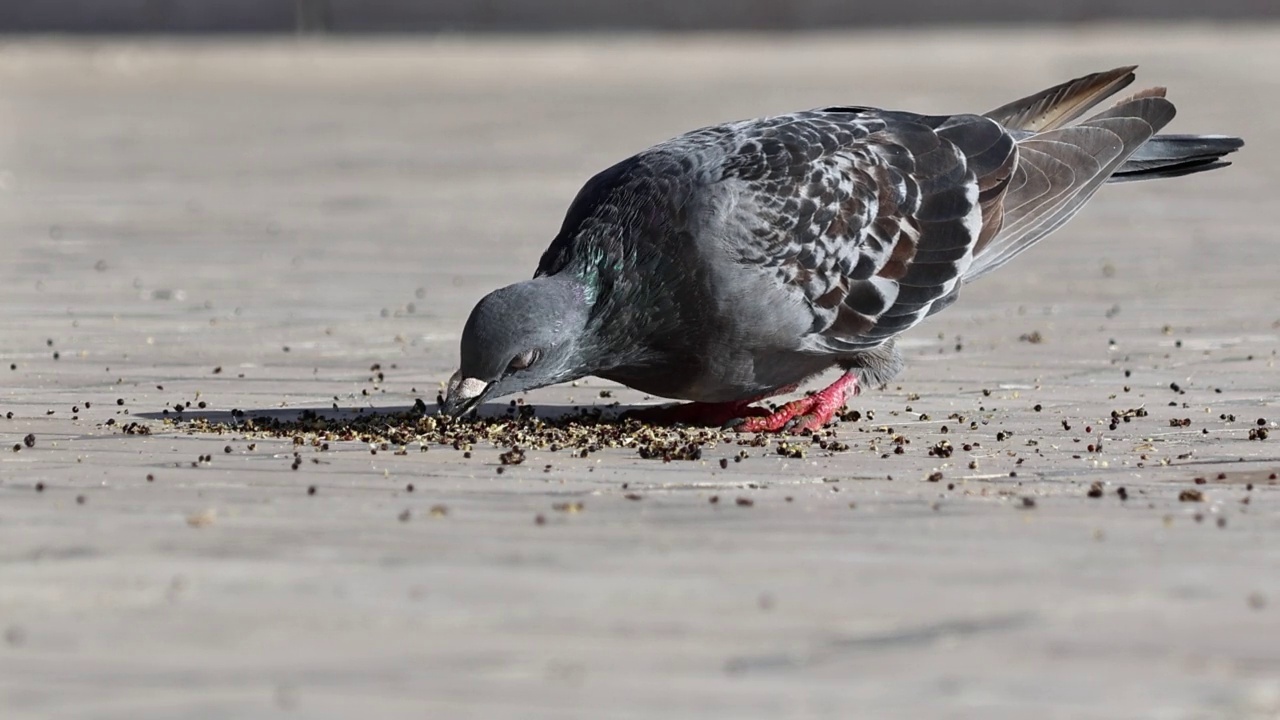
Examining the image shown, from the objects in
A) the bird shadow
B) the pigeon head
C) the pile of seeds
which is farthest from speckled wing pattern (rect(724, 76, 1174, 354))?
the bird shadow

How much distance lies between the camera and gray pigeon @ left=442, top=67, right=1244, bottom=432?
587 centimetres

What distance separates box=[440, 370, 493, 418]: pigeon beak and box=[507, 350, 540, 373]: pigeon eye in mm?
94

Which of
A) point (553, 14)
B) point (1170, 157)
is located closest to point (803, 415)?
point (1170, 157)

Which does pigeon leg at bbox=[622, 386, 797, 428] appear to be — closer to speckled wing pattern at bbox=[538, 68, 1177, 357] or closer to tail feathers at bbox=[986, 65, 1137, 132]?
speckled wing pattern at bbox=[538, 68, 1177, 357]

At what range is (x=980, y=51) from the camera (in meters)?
32.0

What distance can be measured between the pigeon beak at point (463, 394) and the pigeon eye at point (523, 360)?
0.31ft

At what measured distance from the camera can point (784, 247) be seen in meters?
6.28

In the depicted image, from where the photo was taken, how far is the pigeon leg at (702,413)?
256 inches

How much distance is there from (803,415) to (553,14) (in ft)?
92.6

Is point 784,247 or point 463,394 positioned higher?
point 784,247

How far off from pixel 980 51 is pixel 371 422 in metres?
26.9

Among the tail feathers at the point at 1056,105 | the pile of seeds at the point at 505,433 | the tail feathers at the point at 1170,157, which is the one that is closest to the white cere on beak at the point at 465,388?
the pile of seeds at the point at 505,433

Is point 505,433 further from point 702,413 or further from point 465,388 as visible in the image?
point 702,413

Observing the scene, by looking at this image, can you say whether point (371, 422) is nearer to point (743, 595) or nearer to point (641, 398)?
point (641, 398)
